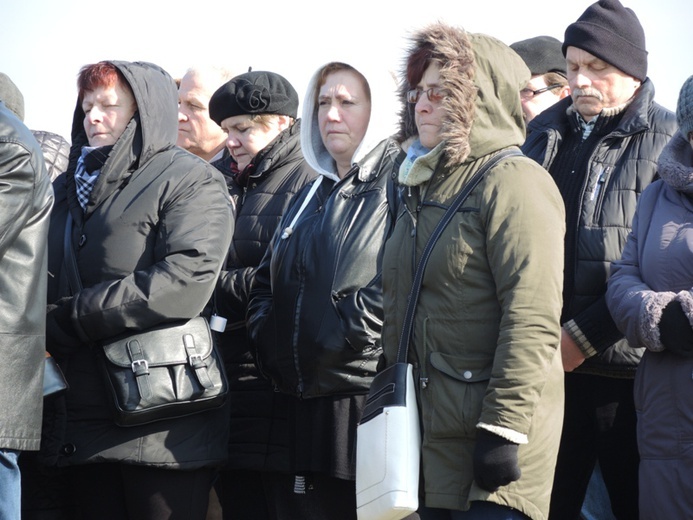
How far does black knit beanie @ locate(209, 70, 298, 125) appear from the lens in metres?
5.48

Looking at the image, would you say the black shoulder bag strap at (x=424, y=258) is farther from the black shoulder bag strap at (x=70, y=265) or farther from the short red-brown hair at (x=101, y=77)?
the short red-brown hair at (x=101, y=77)

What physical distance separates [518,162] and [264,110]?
100 inches

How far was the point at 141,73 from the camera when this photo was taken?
4.53 metres

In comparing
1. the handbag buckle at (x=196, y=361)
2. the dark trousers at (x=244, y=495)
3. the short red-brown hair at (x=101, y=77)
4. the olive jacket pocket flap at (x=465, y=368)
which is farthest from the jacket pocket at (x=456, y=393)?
the short red-brown hair at (x=101, y=77)

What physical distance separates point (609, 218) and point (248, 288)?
1.72 m

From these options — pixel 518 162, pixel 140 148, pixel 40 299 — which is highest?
pixel 518 162

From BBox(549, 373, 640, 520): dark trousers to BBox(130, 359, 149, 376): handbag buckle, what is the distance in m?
1.68

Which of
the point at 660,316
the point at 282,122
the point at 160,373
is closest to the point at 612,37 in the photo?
the point at 660,316

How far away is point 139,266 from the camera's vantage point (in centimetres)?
409

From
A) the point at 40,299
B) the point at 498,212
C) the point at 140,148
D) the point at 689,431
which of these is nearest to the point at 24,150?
the point at 40,299

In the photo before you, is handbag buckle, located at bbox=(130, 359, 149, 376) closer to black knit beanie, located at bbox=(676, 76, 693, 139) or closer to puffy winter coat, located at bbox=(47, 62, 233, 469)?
puffy winter coat, located at bbox=(47, 62, 233, 469)

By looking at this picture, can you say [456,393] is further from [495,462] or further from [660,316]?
[660,316]

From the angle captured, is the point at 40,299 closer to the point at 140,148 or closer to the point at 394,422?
the point at 140,148

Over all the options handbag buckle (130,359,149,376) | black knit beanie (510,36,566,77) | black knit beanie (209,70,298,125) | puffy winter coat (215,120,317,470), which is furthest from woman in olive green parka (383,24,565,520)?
black knit beanie (510,36,566,77)
